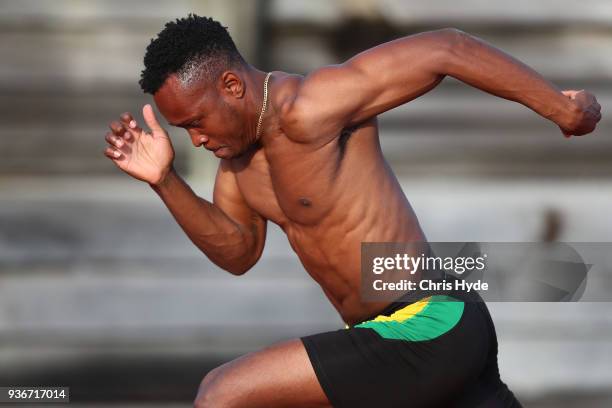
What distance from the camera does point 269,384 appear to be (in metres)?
3.22

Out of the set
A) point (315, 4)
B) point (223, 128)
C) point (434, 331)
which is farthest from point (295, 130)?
point (315, 4)

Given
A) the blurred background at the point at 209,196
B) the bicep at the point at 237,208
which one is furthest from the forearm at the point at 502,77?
the blurred background at the point at 209,196

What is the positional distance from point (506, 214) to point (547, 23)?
1.05m

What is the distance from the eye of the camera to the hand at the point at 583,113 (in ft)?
11.0

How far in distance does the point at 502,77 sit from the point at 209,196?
306 centimetres

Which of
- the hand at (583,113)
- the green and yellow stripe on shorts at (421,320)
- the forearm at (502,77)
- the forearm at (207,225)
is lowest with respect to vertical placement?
the green and yellow stripe on shorts at (421,320)

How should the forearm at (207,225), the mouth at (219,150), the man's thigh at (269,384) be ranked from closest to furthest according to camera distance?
the man's thigh at (269,384) < the mouth at (219,150) < the forearm at (207,225)

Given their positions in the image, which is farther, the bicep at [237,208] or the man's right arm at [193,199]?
the bicep at [237,208]

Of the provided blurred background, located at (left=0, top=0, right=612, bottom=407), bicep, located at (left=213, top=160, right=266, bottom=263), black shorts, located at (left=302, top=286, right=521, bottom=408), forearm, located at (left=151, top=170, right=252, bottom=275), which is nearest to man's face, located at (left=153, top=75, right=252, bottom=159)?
forearm, located at (left=151, top=170, right=252, bottom=275)

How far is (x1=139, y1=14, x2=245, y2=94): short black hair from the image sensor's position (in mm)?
3311

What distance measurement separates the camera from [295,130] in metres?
3.37

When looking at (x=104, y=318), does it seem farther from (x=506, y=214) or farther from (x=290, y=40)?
(x=506, y=214)

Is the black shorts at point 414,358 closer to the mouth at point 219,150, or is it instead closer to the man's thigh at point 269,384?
the man's thigh at point 269,384

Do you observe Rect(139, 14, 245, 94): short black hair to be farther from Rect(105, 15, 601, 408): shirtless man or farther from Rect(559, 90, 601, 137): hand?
Rect(559, 90, 601, 137): hand
